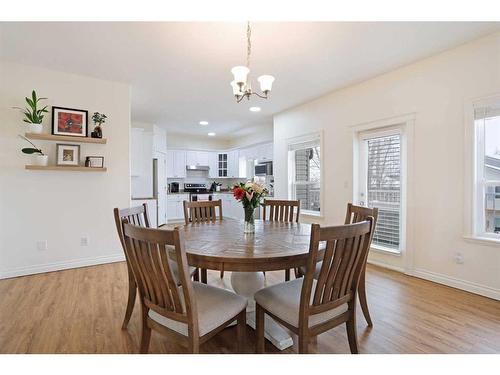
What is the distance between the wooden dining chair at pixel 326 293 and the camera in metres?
1.38

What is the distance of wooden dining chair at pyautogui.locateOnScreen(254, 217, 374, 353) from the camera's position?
1.38m

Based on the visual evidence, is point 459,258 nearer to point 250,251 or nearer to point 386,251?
point 386,251

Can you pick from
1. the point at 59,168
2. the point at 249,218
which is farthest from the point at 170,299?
the point at 59,168

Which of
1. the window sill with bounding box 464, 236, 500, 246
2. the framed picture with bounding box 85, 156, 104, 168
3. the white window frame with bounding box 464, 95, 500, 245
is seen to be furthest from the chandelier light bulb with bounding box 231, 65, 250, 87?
the window sill with bounding box 464, 236, 500, 246

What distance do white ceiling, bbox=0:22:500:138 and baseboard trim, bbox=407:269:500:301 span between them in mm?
2403

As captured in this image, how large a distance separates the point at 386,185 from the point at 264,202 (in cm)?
167

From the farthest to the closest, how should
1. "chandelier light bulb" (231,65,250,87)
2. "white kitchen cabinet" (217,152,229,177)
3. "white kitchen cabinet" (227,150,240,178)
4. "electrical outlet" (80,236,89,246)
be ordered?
"white kitchen cabinet" (217,152,229,177), "white kitchen cabinet" (227,150,240,178), "electrical outlet" (80,236,89,246), "chandelier light bulb" (231,65,250,87)

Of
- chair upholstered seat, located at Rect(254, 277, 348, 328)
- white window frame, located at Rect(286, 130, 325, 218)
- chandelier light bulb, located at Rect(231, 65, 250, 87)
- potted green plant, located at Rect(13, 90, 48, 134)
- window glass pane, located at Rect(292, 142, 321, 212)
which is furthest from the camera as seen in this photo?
window glass pane, located at Rect(292, 142, 321, 212)

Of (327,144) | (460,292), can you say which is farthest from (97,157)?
(460,292)

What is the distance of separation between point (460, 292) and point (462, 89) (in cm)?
205

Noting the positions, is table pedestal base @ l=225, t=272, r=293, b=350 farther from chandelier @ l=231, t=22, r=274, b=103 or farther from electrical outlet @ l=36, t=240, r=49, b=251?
electrical outlet @ l=36, t=240, r=49, b=251

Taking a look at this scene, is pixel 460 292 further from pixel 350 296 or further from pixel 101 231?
pixel 101 231
